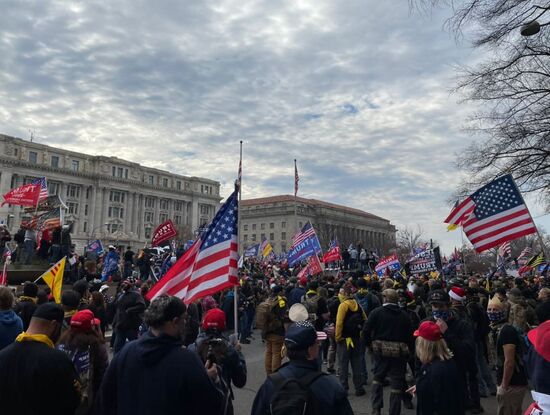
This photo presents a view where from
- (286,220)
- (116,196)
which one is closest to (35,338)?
(116,196)

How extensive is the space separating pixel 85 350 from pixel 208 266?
2059 millimetres

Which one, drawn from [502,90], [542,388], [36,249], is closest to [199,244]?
[542,388]

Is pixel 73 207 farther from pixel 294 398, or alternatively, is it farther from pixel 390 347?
pixel 294 398

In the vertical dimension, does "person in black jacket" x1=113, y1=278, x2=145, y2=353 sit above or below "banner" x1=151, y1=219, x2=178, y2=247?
below

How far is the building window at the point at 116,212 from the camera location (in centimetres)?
9794

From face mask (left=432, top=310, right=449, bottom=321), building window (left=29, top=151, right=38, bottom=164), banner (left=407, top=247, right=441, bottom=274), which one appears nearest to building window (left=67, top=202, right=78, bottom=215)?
building window (left=29, top=151, right=38, bottom=164)

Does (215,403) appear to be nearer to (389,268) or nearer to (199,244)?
(199,244)

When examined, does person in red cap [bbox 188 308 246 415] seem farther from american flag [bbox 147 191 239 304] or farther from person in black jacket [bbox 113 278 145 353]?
person in black jacket [bbox 113 278 145 353]

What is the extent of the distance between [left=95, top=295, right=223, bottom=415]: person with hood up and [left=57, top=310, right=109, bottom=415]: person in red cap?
134 cm

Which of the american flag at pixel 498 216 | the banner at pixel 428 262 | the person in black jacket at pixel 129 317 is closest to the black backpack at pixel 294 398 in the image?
the person in black jacket at pixel 129 317

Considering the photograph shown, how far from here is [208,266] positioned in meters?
5.99

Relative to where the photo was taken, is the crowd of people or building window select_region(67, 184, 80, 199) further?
building window select_region(67, 184, 80, 199)

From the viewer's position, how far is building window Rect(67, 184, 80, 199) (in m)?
90.9

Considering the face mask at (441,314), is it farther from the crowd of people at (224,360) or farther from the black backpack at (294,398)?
the black backpack at (294,398)
